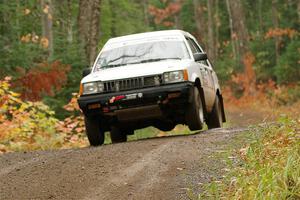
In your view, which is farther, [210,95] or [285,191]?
[210,95]

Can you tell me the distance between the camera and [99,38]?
27.8 metres

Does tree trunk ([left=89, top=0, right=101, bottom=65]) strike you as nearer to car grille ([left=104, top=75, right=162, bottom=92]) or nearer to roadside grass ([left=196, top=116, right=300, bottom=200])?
car grille ([left=104, top=75, right=162, bottom=92])

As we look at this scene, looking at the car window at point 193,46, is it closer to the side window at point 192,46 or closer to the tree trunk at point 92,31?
the side window at point 192,46

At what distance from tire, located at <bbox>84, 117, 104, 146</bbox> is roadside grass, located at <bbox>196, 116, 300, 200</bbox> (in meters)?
3.55

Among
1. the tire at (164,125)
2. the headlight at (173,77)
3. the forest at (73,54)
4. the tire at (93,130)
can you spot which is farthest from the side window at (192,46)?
the forest at (73,54)

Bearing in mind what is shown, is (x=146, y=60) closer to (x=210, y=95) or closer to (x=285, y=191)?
(x=210, y=95)

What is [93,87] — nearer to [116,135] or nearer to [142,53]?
[142,53]

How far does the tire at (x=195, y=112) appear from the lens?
1025 cm

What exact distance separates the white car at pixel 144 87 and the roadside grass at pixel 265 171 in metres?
2.70

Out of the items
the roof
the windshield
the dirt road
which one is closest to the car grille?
the windshield

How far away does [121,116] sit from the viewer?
10.2 m

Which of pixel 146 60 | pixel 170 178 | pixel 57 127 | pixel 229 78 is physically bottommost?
pixel 229 78

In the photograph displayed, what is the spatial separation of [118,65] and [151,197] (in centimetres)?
534

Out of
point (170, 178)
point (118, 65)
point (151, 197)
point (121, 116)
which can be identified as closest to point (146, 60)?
point (118, 65)
